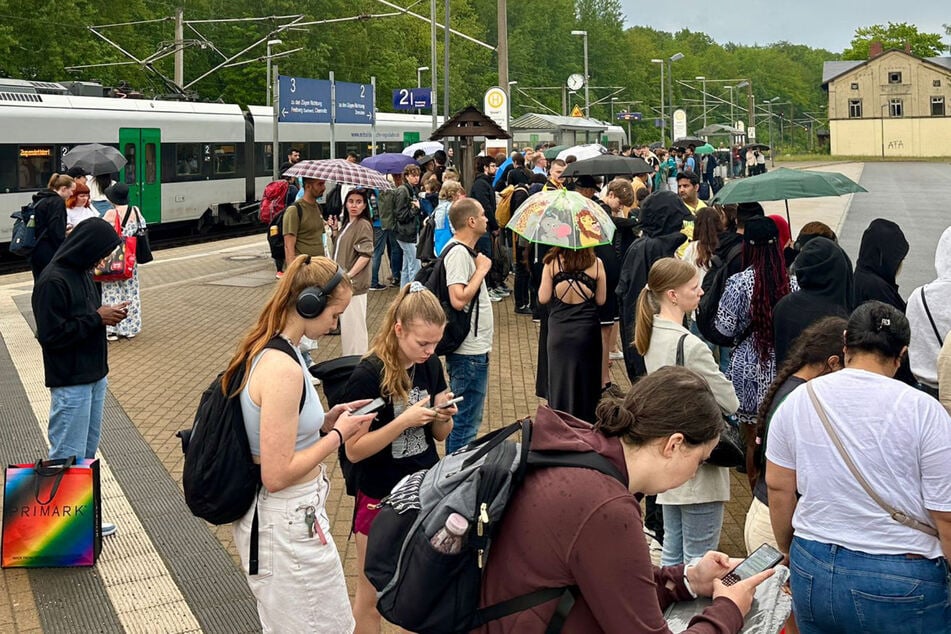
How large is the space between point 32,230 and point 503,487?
890 centimetres

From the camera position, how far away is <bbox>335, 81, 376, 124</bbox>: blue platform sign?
1978 cm

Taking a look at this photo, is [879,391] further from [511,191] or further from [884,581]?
[511,191]

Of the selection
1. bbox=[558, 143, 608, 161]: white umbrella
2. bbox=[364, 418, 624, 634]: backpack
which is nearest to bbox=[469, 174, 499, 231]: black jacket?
bbox=[558, 143, 608, 161]: white umbrella

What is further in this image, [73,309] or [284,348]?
[73,309]

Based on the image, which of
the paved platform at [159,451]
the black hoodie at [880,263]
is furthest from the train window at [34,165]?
the black hoodie at [880,263]

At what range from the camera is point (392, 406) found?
4613 millimetres

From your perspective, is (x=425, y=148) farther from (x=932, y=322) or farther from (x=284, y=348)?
(x=284, y=348)

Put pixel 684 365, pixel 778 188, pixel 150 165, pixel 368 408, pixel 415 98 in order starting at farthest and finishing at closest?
pixel 415 98, pixel 150 165, pixel 778 188, pixel 684 365, pixel 368 408

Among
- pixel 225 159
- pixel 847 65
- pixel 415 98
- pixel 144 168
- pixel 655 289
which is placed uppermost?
pixel 847 65

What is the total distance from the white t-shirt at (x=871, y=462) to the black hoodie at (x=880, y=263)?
323cm

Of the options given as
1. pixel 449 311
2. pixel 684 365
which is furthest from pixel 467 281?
pixel 684 365

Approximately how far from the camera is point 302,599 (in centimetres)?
400

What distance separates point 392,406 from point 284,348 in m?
0.81

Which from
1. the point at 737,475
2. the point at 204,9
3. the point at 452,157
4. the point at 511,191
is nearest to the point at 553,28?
the point at 204,9
